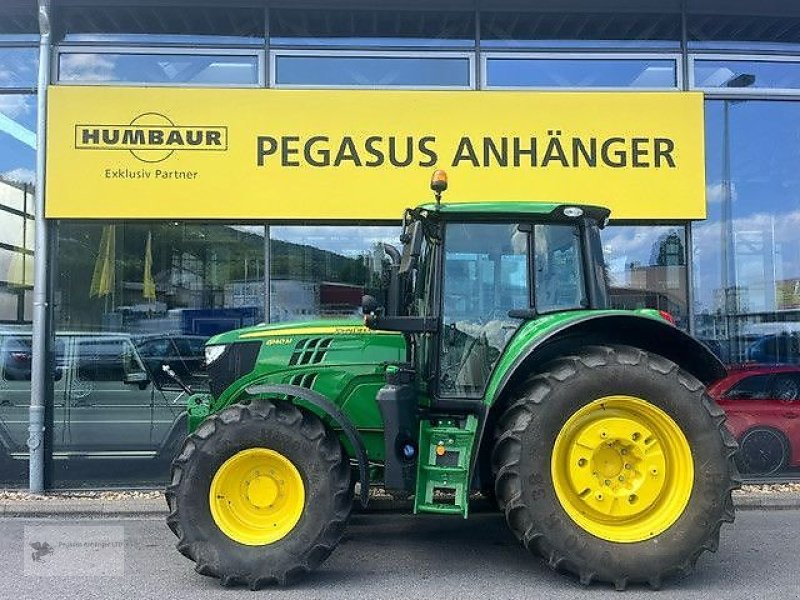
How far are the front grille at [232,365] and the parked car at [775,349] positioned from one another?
5.65 m

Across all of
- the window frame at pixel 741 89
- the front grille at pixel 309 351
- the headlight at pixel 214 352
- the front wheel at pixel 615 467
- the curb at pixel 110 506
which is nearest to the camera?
the front wheel at pixel 615 467

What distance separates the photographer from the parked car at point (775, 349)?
797 cm

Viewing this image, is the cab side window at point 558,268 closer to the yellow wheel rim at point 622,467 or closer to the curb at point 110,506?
the yellow wheel rim at point 622,467

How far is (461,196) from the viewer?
754 centimetres

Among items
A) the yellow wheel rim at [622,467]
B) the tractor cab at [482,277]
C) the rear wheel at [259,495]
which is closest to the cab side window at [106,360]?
the rear wheel at [259,495]

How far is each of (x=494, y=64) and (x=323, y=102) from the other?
1.96m

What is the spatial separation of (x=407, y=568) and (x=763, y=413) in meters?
4.79

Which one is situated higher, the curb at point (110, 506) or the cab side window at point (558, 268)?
the cab side window at point (558, 268)

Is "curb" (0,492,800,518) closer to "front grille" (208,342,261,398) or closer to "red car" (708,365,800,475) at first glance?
"red car" (708,365,800,475)

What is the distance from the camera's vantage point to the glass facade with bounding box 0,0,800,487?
7.58 metres

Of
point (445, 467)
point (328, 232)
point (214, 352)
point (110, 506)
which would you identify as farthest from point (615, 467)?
point (110, 506)

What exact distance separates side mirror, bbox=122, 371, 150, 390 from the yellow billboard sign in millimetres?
1669

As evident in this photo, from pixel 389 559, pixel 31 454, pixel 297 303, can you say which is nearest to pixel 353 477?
pixel 389 559

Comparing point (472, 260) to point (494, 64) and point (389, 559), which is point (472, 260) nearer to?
point (389, 559)
